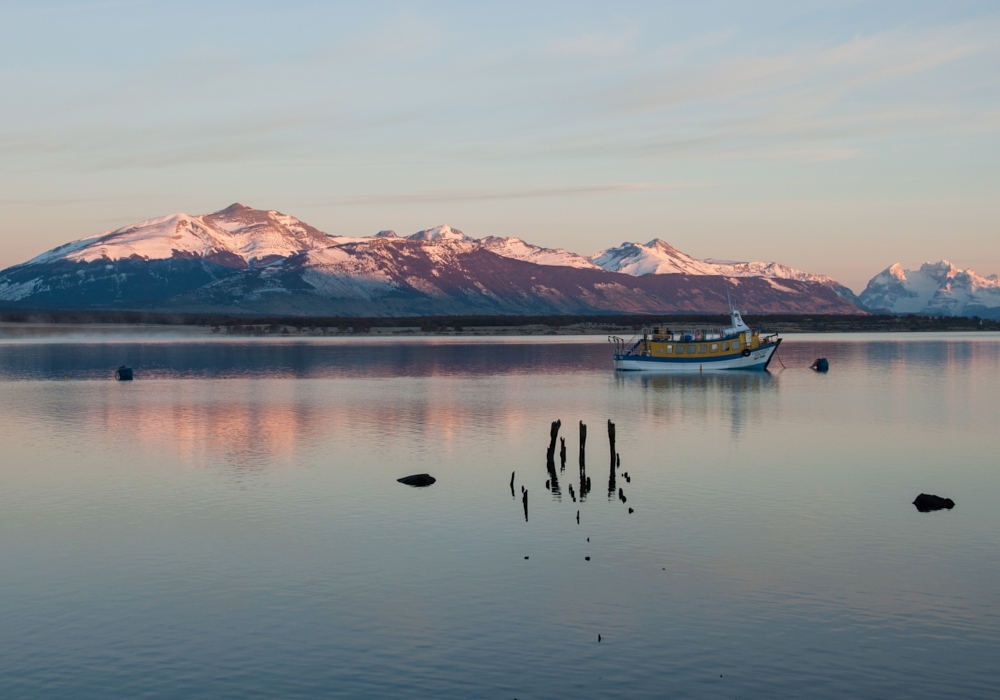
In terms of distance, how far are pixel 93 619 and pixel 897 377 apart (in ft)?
286

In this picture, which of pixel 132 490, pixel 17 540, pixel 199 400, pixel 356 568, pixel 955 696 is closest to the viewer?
pixel 955 696

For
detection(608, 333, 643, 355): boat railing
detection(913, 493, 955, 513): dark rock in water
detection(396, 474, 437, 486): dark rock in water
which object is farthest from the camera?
detection(608, 333, 643, 355): boat railing

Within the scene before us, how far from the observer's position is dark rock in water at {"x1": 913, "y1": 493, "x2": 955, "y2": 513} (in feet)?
111

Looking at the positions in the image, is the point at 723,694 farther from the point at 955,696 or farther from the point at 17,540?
the point at 17,540

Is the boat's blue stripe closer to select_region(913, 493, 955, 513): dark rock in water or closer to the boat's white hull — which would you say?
the boat's white hull

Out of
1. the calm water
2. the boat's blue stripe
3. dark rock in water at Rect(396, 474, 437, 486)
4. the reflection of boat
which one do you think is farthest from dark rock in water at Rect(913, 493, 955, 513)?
the boat's blue stripe

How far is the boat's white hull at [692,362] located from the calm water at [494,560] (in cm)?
4527

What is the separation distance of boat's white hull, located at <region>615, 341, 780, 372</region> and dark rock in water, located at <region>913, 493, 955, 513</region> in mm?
72448

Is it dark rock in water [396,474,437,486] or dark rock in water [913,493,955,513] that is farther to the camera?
dark rock in water [396,474,437,486]

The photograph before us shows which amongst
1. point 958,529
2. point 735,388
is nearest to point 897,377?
point 735,388

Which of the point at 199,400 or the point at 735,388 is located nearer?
the point at 199,400

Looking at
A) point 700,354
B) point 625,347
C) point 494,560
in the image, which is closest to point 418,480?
point 494,560

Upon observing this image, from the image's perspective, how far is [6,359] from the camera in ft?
454

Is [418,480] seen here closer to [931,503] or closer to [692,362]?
[931,503]
